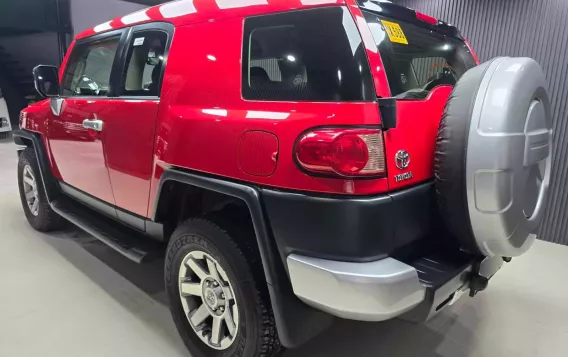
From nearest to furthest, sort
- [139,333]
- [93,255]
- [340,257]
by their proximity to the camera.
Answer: [340,257], [139,333], [93,255]

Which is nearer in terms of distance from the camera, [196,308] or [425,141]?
[425,141]

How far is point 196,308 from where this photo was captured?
1.82m

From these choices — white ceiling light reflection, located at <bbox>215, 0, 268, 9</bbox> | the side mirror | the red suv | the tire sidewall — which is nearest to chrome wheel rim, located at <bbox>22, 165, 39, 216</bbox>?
the side mirror

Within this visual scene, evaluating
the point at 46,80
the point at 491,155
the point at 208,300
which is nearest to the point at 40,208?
the point at 46,80

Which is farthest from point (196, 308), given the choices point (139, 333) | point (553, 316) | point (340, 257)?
point (553, 316)

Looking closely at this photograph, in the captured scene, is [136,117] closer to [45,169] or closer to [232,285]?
[232,285]

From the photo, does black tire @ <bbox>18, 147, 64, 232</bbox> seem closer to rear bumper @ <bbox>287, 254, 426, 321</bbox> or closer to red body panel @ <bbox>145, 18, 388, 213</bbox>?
red body panel @ <bbox>145, 18, 388, 213</bbox>

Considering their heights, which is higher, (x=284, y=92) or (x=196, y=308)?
(x=284, y=92)

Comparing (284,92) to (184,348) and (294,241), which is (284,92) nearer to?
(294,241)

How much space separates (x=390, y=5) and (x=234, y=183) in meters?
0.94

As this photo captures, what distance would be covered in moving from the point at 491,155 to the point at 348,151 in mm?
476

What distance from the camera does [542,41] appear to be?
326cm

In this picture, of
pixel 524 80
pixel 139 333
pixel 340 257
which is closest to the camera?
pixel 340 257

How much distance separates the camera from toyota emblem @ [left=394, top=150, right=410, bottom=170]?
1.29 meters
